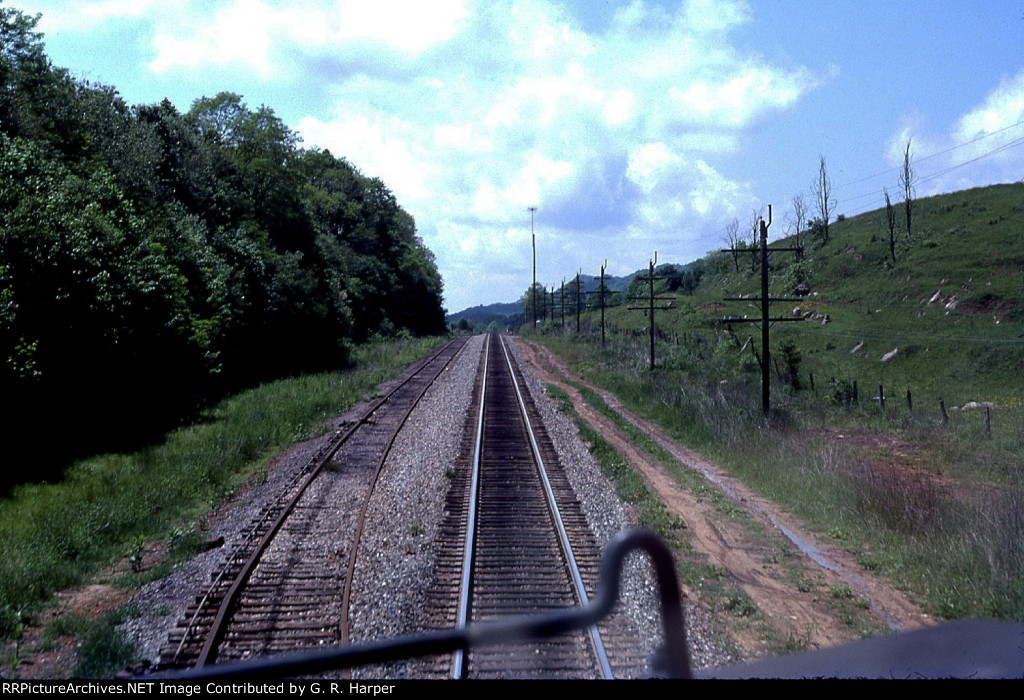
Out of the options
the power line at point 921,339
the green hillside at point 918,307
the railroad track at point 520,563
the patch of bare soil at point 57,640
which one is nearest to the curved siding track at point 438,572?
the railroad track at point 520,563

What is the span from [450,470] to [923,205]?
82.6 m

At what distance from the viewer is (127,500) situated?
1150cm

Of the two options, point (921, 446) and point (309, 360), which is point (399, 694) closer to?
point (921, 446)

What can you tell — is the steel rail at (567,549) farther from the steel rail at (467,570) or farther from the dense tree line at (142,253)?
the dense tree line at (142,253)

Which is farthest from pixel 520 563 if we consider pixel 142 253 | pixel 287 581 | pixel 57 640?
pixel 142 253

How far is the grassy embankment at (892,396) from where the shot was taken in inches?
352

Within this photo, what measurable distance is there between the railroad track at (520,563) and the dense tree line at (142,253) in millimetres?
9300

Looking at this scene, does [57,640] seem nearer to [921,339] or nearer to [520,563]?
[520,563]

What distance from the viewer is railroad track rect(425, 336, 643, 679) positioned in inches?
242

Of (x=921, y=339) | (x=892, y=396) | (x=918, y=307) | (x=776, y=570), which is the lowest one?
(x=776, y=570)

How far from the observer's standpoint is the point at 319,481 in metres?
13.0

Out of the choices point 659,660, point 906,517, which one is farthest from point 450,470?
point 659,660

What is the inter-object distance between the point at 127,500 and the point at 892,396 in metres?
27.5

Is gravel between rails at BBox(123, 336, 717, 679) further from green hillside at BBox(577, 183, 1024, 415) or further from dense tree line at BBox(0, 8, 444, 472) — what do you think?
green hillside at BBox(577, 183, 1024, 415)
